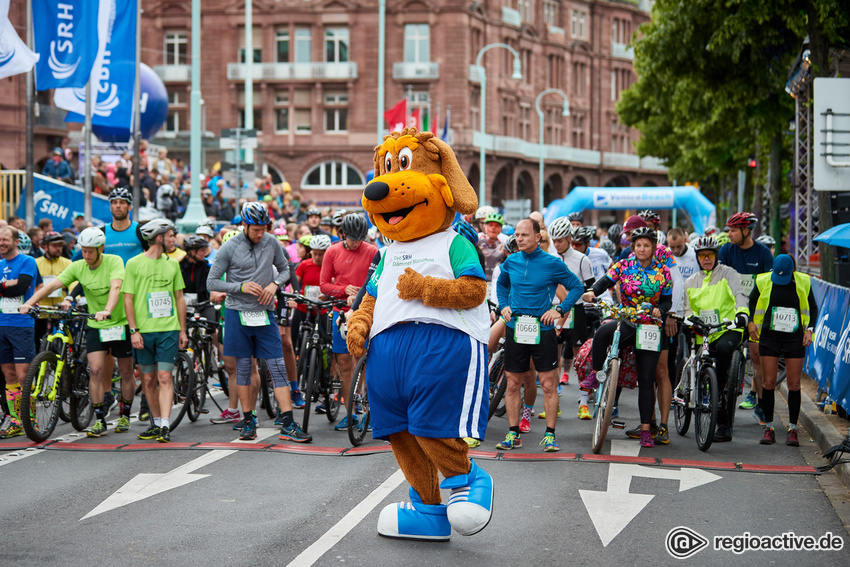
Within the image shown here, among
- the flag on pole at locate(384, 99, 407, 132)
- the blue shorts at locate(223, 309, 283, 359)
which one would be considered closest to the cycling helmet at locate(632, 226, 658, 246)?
the blue shorts at locate(223, 309, 283, 359)

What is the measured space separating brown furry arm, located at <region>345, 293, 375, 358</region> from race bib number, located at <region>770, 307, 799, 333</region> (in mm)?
4427

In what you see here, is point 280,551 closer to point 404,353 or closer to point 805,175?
point 404,353

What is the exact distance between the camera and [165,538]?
604 cm

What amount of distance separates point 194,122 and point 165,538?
16.3 m

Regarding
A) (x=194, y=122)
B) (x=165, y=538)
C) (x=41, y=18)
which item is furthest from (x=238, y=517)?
(x=194, y=122)

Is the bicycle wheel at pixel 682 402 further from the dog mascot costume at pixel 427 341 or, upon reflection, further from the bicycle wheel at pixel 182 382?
the bicycle wheel at pixel 182 382

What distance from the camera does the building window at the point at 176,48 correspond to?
182 feet

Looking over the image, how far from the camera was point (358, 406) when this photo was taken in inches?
359

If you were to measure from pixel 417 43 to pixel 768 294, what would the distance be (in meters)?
46.4

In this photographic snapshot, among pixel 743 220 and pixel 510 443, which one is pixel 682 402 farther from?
pixel 743 220

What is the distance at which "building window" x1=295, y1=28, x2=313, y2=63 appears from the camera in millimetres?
54812

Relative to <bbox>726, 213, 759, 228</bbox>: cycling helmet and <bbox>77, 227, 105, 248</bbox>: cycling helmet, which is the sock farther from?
<bbox>77, 227, 105, 248</bbox>: cycling helmet

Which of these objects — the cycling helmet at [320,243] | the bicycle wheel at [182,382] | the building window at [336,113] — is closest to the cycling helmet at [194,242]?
the cycling helmet at [320,243]

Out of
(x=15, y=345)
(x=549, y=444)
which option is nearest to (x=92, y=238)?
(x=15, y=345)
